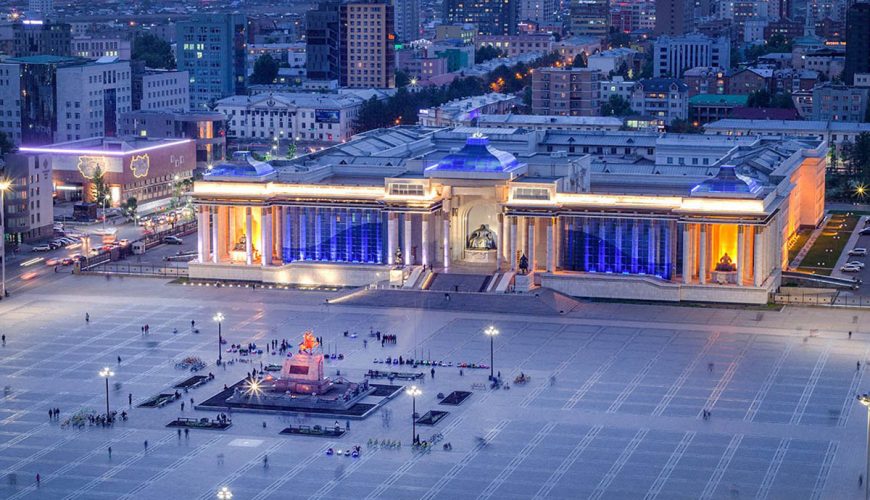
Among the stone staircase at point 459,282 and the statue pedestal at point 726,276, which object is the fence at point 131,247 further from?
the statue pedestal at point 726,276

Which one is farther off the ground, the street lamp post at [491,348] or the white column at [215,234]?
the white column at [215,234]

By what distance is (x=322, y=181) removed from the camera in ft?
548

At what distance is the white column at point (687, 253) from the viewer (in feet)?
492

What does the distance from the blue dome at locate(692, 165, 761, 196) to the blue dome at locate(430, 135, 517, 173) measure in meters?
15.7

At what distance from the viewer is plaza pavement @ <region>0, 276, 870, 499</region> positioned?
102062mm

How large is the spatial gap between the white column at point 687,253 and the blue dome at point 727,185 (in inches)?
114

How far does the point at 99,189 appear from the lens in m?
193

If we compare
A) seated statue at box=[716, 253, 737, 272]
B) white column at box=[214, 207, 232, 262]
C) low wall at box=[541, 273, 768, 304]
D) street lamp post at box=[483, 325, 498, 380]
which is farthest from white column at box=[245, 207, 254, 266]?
seated statue at box=[716, 253, 737, 272]

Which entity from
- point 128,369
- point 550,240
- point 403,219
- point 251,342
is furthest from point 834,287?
point 128,369

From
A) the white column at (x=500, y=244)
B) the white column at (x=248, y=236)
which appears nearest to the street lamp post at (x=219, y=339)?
the white column at (x=248, y=236)

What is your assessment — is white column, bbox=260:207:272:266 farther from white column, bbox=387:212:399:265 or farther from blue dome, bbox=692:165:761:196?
blue dome, bbox=692:165:761:196

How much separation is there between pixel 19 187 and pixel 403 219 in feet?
126

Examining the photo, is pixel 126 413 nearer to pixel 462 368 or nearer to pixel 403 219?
→ pixel 462 368

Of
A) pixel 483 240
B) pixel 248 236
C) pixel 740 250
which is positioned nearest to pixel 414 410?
pixel 740 250
